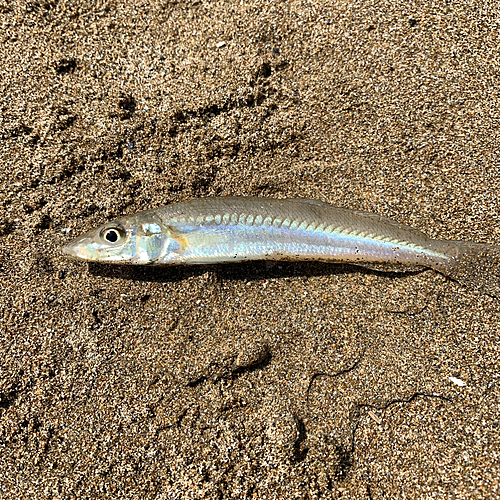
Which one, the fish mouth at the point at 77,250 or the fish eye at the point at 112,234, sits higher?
the fish eye at the point at 112,234

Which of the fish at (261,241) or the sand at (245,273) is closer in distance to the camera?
the sand at (245,273)

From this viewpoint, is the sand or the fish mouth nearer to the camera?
the sand

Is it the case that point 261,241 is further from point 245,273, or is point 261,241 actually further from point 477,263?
point 477,263

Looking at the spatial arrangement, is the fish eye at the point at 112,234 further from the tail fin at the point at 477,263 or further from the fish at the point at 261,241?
the tail fin at the point at 477,263

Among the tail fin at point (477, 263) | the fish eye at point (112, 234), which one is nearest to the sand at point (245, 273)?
the tail fin at point (477, 263)

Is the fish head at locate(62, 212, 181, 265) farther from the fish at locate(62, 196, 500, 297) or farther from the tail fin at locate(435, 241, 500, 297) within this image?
the tail fin at locate(435, 241, 500, 297)

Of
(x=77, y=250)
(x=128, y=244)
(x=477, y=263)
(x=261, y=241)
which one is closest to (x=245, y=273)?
(x=261, y=241)

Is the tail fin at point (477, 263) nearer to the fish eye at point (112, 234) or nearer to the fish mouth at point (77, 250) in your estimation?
the fish eye at point (112, 234)

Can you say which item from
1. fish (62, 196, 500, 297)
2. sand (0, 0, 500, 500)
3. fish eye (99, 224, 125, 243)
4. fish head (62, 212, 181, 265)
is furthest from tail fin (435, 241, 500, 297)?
fish eye (99, 224, 125, 243)
